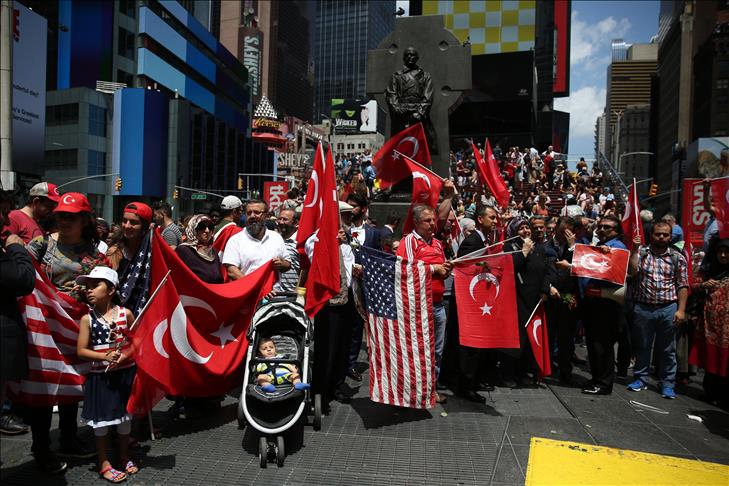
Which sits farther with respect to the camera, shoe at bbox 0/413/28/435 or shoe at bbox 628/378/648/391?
shoe at bbox 628/378/648/391

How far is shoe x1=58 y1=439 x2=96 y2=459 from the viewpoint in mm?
4410

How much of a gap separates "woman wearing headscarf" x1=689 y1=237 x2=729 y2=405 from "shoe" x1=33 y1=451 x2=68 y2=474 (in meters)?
6.31

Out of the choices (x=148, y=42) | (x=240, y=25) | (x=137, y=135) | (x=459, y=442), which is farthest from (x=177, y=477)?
(x=240, y=25)

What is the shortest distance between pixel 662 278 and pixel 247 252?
4664 mm

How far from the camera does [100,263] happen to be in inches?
184

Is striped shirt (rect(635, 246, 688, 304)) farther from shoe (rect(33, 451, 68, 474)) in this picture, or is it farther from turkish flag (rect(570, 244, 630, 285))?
shoe (rect(33, 451, 68, 474))

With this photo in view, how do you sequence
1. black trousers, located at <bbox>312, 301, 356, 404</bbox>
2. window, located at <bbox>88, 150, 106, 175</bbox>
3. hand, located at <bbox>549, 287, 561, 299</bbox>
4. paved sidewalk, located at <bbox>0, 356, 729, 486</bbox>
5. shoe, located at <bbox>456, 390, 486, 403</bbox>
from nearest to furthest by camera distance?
1. paved sidewalk, located at <bbox>0, 356, 729, 486</bbox>
2. black trousers, located at <bbox>312, 301, 356, 404</bbox>
3. shoe, located at <bbox>456, 390, 486, 403</bbox>
4. hand, located at <bbox>549, 287, 561, 299</bbox>
5. window, located at <bbox>88, 150, 106, 175</bbox>

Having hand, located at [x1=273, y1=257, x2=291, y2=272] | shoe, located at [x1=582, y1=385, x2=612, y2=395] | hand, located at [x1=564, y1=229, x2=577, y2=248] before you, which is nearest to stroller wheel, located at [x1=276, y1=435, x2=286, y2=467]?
hand, located at [x1=273, y1=257, x2=291, y2=272]

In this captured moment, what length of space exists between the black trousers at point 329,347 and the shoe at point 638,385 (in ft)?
11.7

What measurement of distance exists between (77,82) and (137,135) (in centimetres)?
699

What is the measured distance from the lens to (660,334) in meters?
6.56

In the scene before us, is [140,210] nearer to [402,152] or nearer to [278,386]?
[278,386]

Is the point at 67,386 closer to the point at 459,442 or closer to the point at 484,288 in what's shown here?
the point at 459,442

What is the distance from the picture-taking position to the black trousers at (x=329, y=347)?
5.48 m
